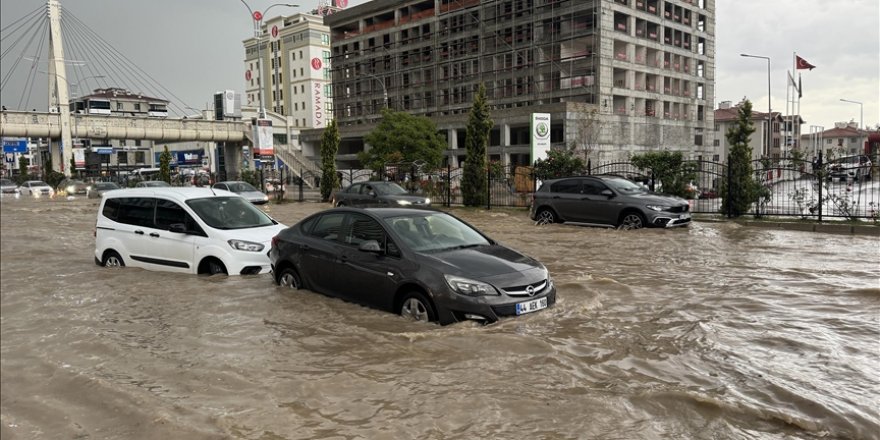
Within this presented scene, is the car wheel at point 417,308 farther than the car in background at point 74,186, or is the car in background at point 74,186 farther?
the car in background at point 74,186

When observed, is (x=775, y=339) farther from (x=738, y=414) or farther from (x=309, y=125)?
(x=309, y=125)

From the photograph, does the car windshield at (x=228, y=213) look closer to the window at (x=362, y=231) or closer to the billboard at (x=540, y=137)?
the window at (x=362, y=231)

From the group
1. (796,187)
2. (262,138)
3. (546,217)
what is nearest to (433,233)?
(546,217)

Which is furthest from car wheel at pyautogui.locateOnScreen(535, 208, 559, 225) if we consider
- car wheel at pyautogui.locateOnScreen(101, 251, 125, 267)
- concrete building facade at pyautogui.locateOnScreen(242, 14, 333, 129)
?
concrete building facade at pyautogui.locateOnScreen(242, 14, 333, 129)

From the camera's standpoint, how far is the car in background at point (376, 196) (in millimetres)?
23078

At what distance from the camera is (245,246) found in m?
9.83

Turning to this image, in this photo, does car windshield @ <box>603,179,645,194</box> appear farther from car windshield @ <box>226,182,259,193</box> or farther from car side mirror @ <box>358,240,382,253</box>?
car windshield @ <box>226,182,259,193</box>

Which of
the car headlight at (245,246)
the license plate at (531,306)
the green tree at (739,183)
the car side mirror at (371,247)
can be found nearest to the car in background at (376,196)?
the green tree at (739,183)

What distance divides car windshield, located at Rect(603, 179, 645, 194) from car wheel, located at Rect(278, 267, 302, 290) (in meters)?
11.1

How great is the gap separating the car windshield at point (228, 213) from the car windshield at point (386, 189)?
42.2 feet

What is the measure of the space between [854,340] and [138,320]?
7.94 meters

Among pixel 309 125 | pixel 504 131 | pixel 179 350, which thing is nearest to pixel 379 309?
pixel 179 350

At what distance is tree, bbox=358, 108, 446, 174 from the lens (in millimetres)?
51719

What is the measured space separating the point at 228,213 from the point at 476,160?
18.3 meters
